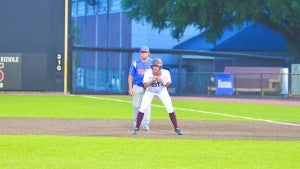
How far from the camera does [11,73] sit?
41.4 m

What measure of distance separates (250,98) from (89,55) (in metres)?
17.4

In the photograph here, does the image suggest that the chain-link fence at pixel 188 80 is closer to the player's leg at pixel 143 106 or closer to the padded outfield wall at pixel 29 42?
the padded outfield wall at pixel 29 42

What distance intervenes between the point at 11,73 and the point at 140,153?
26089mm

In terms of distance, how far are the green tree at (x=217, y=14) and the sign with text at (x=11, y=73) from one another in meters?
12.9

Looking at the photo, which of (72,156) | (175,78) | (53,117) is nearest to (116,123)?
(53,117)

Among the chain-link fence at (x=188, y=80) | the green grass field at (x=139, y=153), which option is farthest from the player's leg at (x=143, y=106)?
the chain-link fence at (x=188, y=80)

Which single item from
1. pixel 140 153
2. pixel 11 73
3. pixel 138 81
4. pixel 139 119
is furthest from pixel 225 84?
pixel 140 153

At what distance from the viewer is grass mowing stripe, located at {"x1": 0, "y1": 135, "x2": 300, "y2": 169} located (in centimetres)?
1438

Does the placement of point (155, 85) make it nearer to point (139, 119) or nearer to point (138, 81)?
point (139, 119)

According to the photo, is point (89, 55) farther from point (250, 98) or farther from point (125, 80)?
point (250, 98)

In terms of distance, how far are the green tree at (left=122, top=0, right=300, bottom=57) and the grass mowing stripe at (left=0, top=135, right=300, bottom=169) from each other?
32.5 meters

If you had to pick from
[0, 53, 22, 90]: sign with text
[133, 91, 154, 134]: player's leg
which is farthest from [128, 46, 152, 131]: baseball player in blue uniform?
[0, 53, 22, 90]: sign with text

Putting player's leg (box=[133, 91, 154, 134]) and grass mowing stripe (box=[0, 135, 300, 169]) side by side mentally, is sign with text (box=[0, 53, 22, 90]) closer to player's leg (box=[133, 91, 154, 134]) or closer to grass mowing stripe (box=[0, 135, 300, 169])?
player's leg (box=[133, 91, 154, 134])

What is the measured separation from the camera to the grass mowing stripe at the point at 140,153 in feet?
47.2
